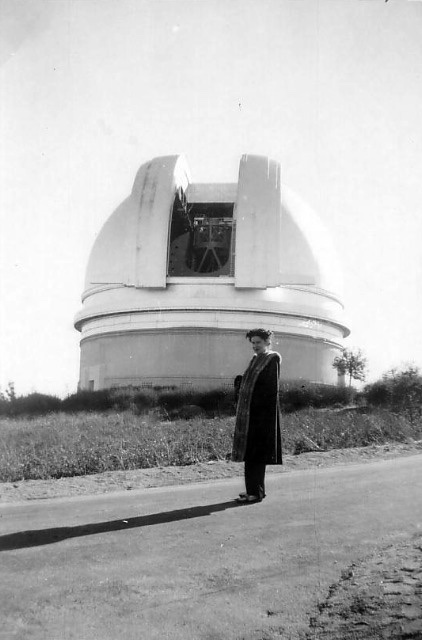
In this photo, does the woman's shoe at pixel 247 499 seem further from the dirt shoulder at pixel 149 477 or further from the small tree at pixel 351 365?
the small tree at pixel 351 365

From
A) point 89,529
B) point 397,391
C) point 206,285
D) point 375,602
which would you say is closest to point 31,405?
point 206,285

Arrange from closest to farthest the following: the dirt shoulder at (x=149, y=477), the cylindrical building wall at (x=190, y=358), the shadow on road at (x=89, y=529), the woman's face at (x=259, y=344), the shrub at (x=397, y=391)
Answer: the shadow on road at (x=89, y=529) → the woman's face at (x=259, y=344) → the dirt shoulder at (x=149, y=477) → the shrub at (x=397, y=391) → the cylindrical building wall at (x=190, y=358)

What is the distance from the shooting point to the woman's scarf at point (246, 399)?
4.94 m

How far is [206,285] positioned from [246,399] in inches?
704

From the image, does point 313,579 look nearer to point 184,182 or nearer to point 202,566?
point 202,566

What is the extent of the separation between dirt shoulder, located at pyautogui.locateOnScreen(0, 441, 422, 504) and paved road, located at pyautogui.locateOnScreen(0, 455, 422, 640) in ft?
3.30

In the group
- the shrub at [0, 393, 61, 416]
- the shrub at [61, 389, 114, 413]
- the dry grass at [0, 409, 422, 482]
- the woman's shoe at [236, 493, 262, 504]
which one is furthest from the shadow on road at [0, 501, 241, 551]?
the shrub at [0, 393, 61, 416]

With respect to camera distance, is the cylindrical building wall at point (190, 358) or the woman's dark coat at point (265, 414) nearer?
the woman's dark coat at point (265, 414)

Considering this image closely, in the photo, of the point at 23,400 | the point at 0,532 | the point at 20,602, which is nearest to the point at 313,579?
the point at 20,602

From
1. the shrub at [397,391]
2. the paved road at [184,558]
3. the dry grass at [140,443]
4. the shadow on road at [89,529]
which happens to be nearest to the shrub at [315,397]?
the shrub at [397,391]

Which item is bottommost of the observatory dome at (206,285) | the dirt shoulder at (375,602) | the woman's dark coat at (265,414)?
the dirt shoulder at (375,602)

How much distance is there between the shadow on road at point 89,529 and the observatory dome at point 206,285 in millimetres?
17711

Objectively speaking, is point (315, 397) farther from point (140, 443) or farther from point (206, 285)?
point (140, 443)

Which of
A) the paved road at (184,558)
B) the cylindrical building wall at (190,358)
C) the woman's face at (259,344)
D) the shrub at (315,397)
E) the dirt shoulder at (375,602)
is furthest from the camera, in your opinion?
the cylindrical building wall at (190,358)
